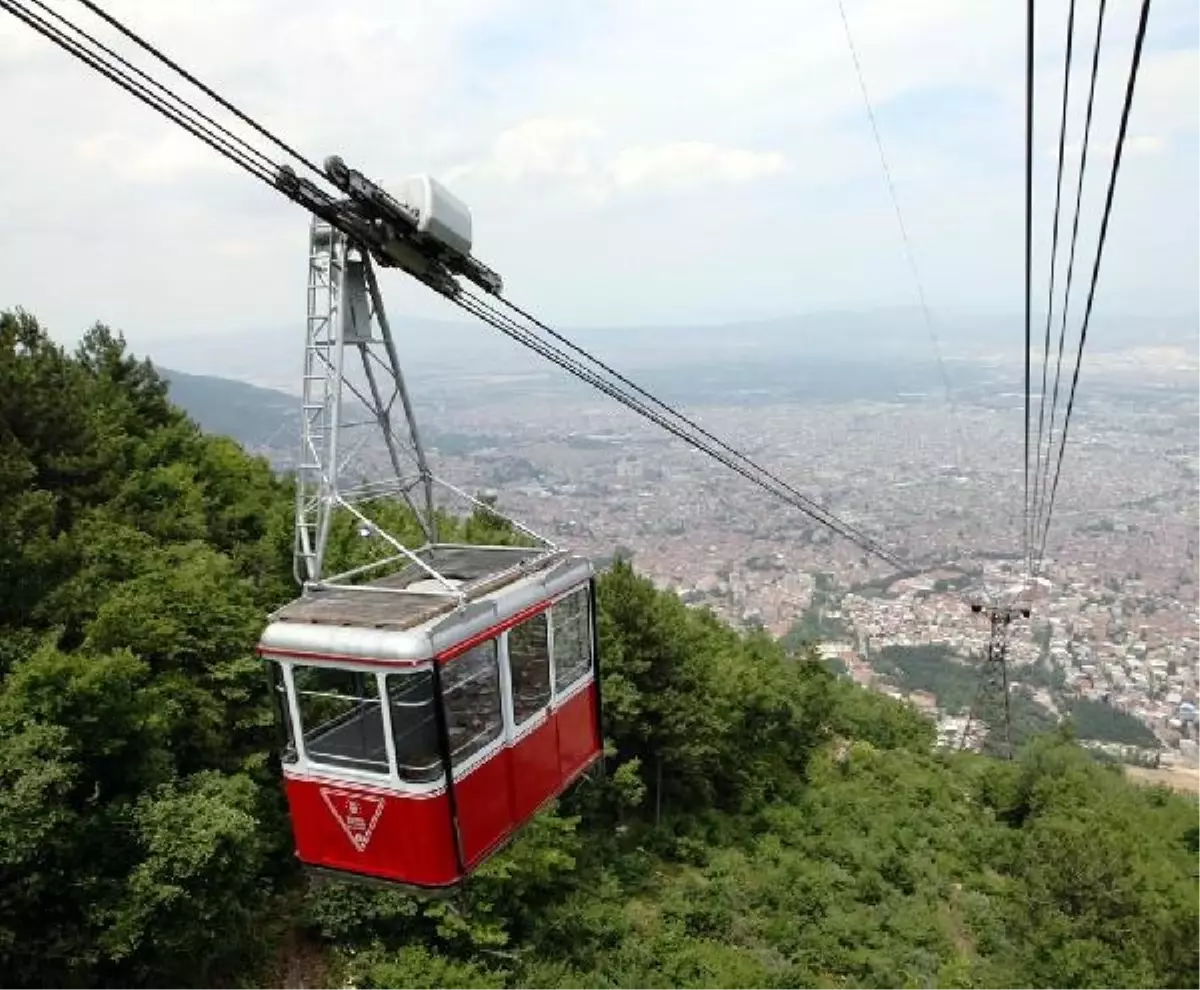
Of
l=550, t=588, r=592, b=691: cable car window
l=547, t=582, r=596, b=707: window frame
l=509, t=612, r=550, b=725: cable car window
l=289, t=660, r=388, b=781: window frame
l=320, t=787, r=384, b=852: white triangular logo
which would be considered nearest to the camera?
l=289, t=660, r=388, b=781: window frame

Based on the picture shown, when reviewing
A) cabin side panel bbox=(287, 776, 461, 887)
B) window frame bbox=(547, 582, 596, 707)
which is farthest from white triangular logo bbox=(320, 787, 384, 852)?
window frame bbox=(547, 582, 596, 707)

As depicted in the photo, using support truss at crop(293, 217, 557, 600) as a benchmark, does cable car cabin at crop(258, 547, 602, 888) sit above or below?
below

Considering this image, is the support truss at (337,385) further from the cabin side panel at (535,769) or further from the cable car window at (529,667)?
the cabin side panel at (535,769)

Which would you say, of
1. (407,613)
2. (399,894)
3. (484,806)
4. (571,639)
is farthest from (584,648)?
(399,894)

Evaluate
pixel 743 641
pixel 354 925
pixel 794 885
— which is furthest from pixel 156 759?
pixel 743 641

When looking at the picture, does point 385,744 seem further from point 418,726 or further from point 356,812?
point 356,812

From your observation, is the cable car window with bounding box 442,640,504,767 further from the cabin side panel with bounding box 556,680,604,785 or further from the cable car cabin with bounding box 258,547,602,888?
the cabin side panel with bounding box 556,680,604,785

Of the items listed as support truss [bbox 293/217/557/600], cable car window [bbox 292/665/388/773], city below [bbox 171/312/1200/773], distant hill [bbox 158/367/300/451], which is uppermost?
support truss [bbox 293/217/557/600]
